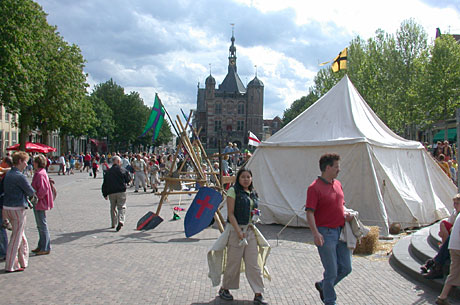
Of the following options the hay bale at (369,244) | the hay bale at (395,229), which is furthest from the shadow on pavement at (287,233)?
the hay bale at (395,229)

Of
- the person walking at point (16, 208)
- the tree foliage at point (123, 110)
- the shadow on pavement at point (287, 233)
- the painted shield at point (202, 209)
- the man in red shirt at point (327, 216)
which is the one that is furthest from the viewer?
the tree foliage at point (123, 110)

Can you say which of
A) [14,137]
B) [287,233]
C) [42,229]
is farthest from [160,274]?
[14,137]

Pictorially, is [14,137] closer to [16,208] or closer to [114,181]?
[114,181]

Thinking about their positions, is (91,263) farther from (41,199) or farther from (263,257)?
(263,257)

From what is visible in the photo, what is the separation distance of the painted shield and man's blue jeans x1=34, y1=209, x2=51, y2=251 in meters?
2.51

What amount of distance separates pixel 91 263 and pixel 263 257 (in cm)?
312

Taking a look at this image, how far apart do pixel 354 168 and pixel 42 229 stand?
6.74 m

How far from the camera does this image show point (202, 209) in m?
8.42

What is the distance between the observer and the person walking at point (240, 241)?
518 centimetres

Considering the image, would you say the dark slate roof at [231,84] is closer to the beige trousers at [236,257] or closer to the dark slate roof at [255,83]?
the dark slate roof at [255,83]

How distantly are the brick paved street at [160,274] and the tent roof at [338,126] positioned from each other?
2.47m

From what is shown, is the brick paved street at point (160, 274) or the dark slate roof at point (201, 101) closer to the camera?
the brick paved street at point (160, 274)

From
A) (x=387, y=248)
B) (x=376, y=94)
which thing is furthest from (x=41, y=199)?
(x=376, y=94)

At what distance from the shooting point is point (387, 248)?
8461 mm
